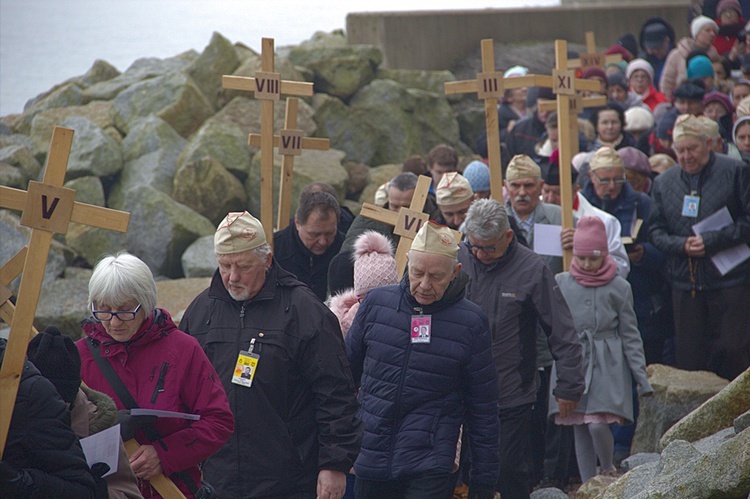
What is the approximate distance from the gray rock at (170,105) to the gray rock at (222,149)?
54.0 inches

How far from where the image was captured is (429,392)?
4594 millimetres

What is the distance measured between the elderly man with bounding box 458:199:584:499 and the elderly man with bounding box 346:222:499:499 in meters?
0.93

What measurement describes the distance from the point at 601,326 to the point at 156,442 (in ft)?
11.5

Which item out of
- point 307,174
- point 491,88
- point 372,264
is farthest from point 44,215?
point 307,174

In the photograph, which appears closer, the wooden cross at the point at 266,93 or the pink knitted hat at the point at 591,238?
the pink knitted hat at the point at 591,238

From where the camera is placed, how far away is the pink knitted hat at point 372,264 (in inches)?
204

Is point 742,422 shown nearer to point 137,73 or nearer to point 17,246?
point 17,246

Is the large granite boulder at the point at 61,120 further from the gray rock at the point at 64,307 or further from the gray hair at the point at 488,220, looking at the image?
the gray hair at the point at 488,220

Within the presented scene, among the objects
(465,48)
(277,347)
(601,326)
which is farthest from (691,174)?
(465,48)

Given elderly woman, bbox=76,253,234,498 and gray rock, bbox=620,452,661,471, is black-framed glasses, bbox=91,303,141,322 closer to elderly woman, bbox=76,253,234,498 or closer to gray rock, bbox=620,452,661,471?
elderly woman, bbox=76,253,234,498

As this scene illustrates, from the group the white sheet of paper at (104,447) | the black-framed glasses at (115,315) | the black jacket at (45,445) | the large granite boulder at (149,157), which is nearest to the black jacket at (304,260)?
the black-framed glasses at (115,315)

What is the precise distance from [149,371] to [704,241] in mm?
4855

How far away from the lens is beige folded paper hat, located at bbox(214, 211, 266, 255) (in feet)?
13.9

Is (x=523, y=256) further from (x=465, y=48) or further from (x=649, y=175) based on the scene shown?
(x=465, y=48)
